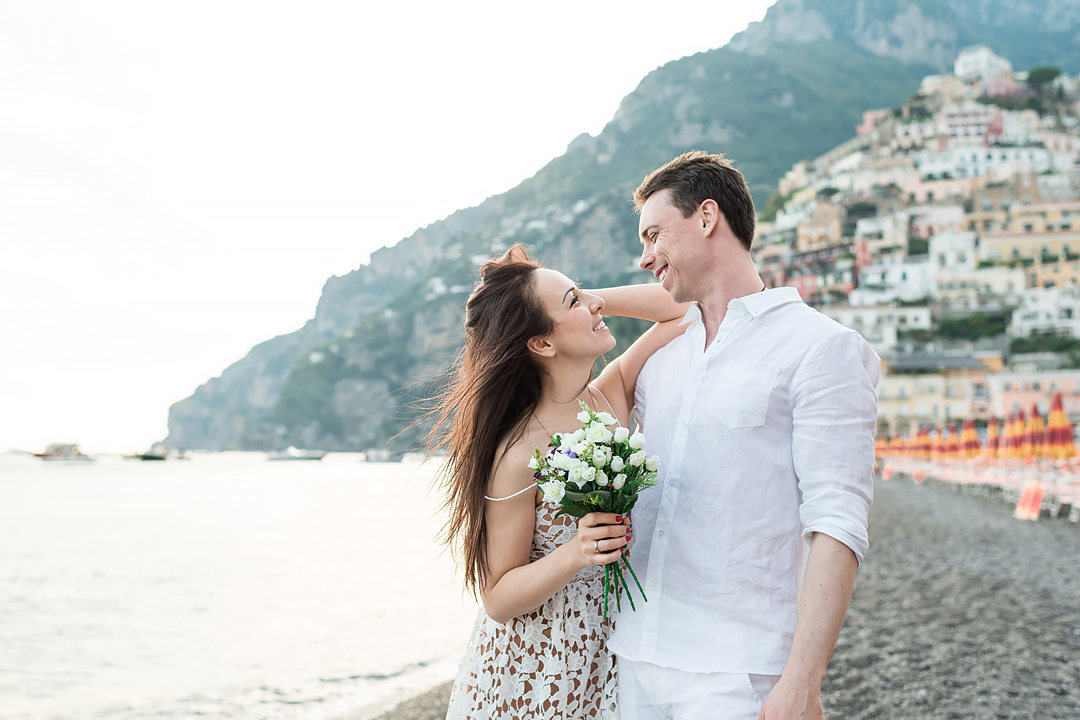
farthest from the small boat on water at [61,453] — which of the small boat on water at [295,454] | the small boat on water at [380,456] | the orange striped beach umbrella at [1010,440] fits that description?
the orange striped beach umbrella at [1010,440]

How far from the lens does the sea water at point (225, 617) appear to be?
12164 millimetres

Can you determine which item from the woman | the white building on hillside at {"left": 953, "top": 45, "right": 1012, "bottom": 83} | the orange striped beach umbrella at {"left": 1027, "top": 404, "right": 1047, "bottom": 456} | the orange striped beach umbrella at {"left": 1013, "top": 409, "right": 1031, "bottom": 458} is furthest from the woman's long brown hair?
the white building on hillside at {"left": 953, "top": 45, "right": 1012, "bottom": 83}

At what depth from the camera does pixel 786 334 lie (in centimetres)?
231

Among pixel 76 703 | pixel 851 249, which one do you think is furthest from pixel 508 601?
pixel 851 249

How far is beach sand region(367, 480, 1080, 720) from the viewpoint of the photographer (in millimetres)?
6812

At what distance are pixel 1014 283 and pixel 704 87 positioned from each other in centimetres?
9288

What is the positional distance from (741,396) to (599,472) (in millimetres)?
425

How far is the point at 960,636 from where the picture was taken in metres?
9.18

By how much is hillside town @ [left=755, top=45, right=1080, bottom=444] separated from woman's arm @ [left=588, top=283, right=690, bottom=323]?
67276 millimetres

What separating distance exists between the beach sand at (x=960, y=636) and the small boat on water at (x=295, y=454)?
449ft

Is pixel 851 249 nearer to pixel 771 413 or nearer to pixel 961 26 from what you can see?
pixel 771 413

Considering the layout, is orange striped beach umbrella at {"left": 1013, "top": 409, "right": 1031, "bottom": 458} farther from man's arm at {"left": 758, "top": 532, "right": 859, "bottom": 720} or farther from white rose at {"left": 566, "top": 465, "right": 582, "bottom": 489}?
white rose at {"left": 566, "top": 465, "right": 582, "bottom": 489}

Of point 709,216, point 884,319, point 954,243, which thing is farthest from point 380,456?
point 709,216

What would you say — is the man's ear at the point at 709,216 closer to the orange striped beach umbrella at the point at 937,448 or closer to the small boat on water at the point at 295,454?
the orange striped beach umbrella at the point at 937,448
